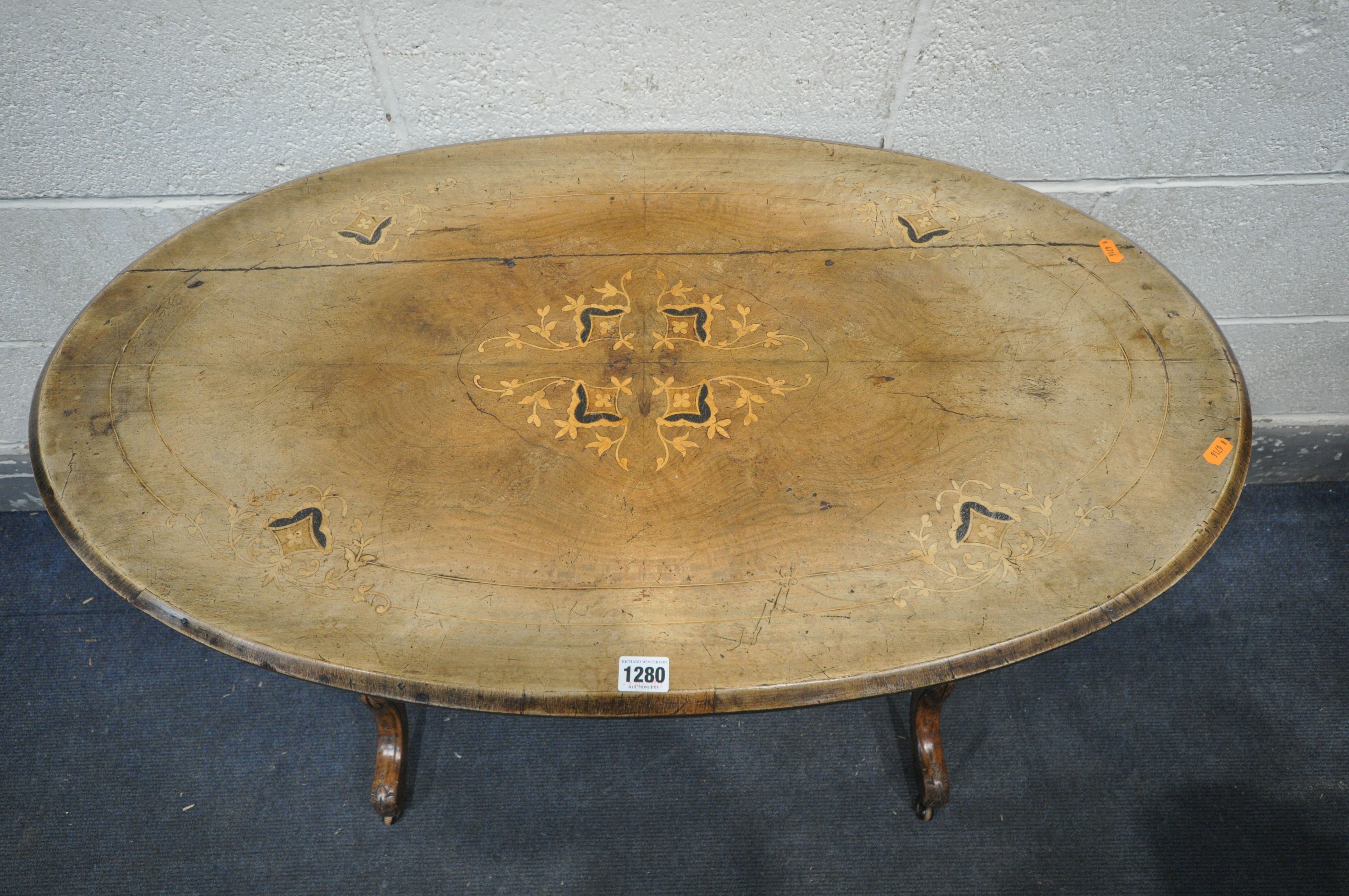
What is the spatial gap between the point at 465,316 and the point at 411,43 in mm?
453

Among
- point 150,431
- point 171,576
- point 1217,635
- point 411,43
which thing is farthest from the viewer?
point 1217,635

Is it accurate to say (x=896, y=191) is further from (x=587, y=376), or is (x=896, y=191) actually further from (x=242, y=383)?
(x=242, y=383)

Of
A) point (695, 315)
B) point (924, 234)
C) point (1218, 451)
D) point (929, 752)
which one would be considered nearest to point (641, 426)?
point (695, 315)

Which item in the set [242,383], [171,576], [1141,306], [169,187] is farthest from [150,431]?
[1141,306]

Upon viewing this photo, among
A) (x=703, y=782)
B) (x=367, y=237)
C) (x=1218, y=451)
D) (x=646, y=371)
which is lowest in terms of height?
(x=703, y=782)

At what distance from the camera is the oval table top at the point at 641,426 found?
86 cm

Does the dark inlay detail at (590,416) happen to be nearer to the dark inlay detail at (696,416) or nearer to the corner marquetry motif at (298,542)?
the dark inlay detail at (696,416)

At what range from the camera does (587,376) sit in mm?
1085

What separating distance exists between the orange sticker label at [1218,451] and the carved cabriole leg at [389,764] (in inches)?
47.3

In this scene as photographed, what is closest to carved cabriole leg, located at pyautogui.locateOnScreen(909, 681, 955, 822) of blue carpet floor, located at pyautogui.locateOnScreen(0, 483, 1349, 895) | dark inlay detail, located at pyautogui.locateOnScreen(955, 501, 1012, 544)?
blue carpet floor, located at pyautogui.locateOnScreen(0, 483, 1349, 895)

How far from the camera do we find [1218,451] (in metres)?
0.97

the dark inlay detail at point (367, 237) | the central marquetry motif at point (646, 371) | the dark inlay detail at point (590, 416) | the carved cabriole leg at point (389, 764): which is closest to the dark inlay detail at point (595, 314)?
the central marquetry motif at point (646, 371)

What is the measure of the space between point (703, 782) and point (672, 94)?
3.79ft

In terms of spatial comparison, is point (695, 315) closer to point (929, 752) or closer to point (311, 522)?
point (311, 522)
